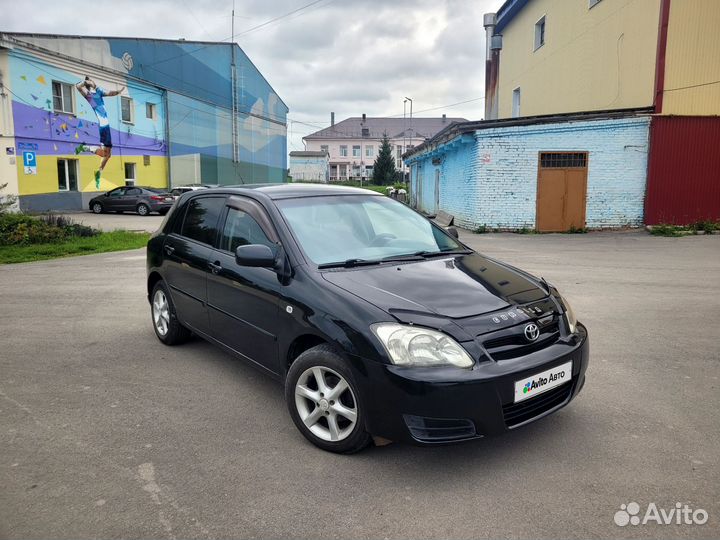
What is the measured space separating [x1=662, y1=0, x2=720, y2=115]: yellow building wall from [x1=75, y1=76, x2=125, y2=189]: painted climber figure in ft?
80.6

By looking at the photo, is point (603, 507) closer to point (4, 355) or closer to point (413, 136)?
point (4, 355)

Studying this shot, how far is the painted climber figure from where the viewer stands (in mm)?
26886

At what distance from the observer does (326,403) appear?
3.26m

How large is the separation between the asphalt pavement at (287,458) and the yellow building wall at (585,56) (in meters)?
14.6

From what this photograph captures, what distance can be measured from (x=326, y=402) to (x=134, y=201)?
24.7 metres

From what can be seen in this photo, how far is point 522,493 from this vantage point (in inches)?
113

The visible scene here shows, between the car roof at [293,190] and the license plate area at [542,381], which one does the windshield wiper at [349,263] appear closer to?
the car roof at [293,190]

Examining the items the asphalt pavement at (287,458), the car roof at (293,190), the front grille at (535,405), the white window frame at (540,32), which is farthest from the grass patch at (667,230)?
the front grille at (535,405)

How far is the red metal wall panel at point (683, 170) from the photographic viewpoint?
1641 cm

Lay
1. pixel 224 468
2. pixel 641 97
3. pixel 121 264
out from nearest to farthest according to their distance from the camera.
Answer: pixel 224 468 < pixel 121 264 < pixel 641 97

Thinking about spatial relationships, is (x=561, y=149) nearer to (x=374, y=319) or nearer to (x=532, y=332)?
(x=532, y=332)

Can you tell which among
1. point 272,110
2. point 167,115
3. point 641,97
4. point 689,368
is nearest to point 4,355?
point 689,368

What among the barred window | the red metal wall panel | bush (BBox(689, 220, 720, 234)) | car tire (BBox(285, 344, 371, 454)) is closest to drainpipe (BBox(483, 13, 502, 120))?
the barred window

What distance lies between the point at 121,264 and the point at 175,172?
2442 centimetres
